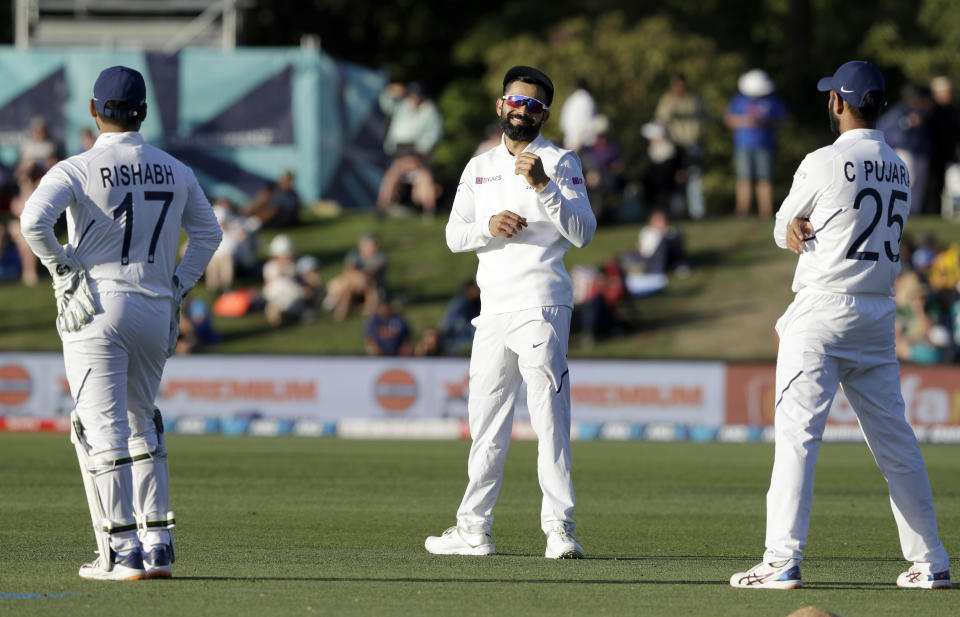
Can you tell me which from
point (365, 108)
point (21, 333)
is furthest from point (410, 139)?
point (21, 333)

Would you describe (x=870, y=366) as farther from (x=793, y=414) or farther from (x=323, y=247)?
(x=323, y=247)

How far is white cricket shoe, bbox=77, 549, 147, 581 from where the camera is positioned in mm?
7391

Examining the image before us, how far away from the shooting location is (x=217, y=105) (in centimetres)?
3002

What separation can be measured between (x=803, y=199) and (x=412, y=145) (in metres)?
22.0

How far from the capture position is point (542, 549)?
9.12m

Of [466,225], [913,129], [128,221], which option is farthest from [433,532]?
[913,129]

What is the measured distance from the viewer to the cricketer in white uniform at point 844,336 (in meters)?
7.32

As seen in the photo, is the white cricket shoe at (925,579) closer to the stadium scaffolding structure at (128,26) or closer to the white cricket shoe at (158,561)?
the white cricket shoe at (158,561)

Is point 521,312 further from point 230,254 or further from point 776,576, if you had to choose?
point 230,254

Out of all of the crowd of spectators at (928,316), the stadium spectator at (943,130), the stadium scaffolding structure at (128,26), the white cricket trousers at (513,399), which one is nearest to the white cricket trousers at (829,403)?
the white cricket trousers at (513,399)

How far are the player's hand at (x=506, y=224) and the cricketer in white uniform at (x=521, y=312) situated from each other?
0.4 inches

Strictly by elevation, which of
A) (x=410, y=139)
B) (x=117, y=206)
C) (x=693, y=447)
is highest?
(x=410, y=139)

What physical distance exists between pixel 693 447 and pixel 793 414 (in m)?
12.2

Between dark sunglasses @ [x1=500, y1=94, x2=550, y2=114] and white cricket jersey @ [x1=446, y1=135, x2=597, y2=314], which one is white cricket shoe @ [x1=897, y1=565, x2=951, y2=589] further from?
dark sunglasses @ [x1=500, y1=94, x2=550, y2=114]
